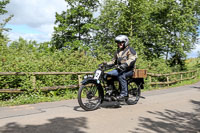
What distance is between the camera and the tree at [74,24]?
32938 mm

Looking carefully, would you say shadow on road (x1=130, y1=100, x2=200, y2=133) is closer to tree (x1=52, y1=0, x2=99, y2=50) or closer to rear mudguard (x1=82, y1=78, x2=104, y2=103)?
rear mudguard (x1=82, y1=78, x2=104, y2=103)

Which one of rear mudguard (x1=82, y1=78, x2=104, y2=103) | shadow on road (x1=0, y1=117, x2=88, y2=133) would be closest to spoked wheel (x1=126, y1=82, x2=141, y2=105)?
rear mudguard (x1=82, y1=78, x2=104, y2=103)

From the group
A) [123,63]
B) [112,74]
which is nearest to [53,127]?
[112,74]

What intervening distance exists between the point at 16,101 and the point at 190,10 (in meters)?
32.9

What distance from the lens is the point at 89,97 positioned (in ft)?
19.6

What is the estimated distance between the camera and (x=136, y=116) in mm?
5598

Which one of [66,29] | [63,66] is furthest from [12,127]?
[66,29]

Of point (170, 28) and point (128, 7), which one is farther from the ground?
point (128, 7)

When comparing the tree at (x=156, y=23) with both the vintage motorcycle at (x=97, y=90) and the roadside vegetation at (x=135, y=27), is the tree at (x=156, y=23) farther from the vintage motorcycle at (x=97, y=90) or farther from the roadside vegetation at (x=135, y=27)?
the vintage motorcycle at (x=97, y=90)

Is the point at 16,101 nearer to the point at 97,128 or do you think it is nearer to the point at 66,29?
the point at 97,128

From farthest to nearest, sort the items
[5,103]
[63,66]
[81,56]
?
[81,56], [63,66], [5,103]

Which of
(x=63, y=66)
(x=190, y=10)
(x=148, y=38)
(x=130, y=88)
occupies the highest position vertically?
(x=190, y=10)

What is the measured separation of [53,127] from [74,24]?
102 ft

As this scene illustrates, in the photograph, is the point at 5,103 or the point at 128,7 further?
the point at 128,7
